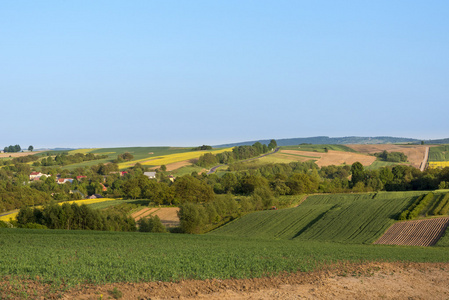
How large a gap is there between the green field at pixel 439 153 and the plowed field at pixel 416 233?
91426 mm

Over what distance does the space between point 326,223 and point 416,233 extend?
39.1 feet

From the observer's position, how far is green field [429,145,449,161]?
12975cm

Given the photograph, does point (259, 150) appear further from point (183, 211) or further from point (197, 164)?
point (183, 211)

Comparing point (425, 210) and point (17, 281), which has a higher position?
point (17, 281)

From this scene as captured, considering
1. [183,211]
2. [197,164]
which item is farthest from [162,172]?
[183,211]

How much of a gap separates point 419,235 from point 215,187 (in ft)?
194

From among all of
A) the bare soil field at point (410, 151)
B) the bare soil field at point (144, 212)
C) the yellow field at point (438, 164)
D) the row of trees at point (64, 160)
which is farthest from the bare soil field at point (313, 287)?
the row of trees at point (64, 160)

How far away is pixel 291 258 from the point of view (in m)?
22.0

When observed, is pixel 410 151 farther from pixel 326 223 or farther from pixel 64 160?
pixel 64 160

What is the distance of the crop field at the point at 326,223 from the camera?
47.9 meters

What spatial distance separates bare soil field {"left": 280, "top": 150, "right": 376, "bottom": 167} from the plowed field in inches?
3233

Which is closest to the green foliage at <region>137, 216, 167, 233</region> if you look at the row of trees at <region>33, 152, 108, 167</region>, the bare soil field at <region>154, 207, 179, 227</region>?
the bare soil field at <region>154, 207, 179, 227</region>

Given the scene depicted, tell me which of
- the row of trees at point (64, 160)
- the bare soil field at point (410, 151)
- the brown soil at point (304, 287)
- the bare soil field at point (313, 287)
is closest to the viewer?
the brown soil at point (304, 287)

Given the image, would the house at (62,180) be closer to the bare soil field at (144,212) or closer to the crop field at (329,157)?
the bare soil field at (144,212)
